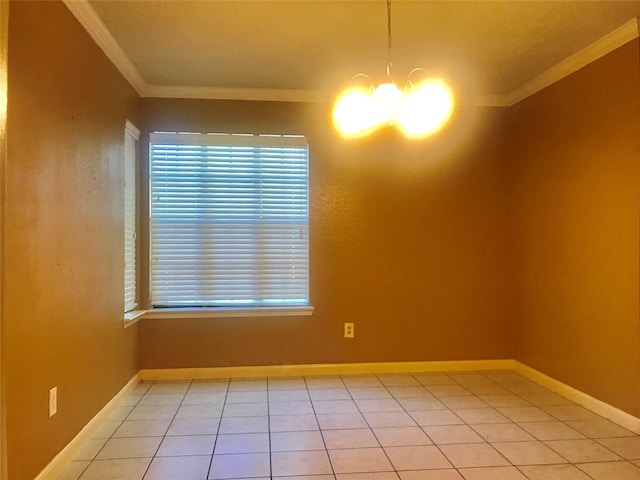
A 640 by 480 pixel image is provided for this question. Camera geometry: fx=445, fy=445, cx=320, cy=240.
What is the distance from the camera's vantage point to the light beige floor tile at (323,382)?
333 cm

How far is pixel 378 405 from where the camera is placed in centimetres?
296

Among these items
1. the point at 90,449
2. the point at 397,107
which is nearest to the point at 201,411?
the point at 90,449

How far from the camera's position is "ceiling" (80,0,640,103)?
234 centimetres

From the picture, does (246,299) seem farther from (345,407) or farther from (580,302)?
(580,302)

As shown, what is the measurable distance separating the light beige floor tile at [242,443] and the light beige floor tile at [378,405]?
722 mm

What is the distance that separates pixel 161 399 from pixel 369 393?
57.0 inches

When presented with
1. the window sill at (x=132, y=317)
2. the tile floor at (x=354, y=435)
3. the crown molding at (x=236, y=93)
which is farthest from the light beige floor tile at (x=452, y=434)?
the crown molding at (x=236, y=93)

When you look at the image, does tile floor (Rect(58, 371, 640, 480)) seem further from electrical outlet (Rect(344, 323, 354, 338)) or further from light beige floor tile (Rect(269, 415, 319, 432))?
electrical outlet (Rect(344, 323, 354, 338))

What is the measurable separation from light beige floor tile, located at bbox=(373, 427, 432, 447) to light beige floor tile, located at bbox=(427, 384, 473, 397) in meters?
0.65

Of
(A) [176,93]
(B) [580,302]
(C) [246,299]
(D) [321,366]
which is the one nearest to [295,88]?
(A) [176,93]

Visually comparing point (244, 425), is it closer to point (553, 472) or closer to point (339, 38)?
point (553, 472)

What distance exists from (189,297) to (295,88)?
1857 millimetres

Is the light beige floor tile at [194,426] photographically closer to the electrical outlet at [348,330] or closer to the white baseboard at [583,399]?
the electrical outlet at [348,330]

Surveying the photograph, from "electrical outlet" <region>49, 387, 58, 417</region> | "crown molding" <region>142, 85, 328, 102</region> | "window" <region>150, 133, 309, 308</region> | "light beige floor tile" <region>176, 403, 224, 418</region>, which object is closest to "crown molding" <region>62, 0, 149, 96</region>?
"crown molding" <region>142, 85, 328, 102</region>
